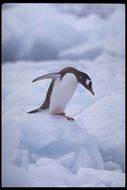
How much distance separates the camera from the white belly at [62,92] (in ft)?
4.20

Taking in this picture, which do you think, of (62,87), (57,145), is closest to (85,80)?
(62,87)

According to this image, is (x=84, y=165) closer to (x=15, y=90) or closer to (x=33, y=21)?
(x=15, y=90)

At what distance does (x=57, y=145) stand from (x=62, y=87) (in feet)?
0.58

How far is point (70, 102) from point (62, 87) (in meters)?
0.06

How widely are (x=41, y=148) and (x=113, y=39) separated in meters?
0.41

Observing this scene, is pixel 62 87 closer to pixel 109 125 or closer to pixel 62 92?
pixel 62 92

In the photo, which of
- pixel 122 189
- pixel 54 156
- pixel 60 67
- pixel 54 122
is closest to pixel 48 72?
pixel 60 67

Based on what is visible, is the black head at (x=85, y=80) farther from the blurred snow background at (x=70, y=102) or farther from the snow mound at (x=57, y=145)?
the snow mound at (x=57, y=145)

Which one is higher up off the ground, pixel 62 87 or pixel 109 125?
pixel 62 87

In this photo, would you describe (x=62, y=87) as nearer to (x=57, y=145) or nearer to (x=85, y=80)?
(x=85, y=80)

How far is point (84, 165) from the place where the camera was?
1261 mm

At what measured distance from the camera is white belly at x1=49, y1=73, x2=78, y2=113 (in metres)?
1.28

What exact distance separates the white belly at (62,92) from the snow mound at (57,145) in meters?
0.05

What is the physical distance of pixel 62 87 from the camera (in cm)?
128
